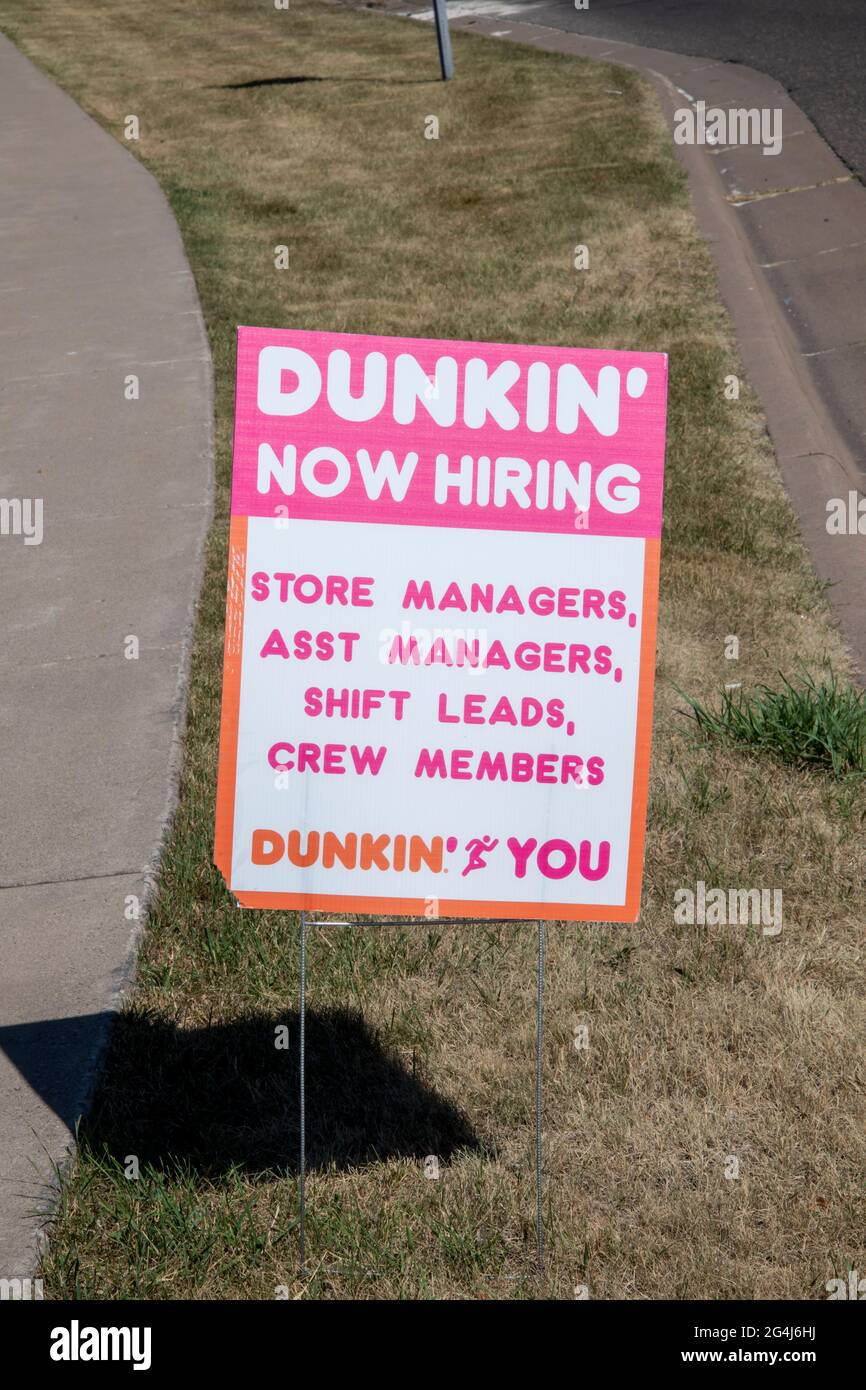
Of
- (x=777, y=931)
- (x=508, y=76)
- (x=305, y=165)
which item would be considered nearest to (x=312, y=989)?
(x=777, y=931)

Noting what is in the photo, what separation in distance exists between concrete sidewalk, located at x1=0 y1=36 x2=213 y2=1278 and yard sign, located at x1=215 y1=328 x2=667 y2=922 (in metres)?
0.87

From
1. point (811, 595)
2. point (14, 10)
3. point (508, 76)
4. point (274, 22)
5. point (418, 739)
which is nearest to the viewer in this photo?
point (418, 739)

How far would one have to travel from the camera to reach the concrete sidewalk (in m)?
3.80

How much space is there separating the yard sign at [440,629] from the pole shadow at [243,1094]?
626mm

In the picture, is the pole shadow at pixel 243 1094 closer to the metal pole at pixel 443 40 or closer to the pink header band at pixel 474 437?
the pink header band at pixel 474 437

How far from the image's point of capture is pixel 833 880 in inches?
172

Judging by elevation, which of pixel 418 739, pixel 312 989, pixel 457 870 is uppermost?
pixel 418 739

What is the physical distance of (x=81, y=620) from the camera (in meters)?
5.89

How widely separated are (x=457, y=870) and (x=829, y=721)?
208cm

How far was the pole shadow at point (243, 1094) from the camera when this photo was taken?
347 centimetres

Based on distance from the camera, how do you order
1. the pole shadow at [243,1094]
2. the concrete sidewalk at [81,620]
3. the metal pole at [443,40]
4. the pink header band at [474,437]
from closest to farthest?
the pink header band at [474,437] → the pole shadow at [243,1094] → the concrete sidewalk at [81,620] → the metal pole at [443,40]

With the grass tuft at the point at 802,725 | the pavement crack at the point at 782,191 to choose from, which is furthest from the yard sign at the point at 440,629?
the pavement crack at the point at 782,191

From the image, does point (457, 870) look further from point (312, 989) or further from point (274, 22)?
point (274, 22)

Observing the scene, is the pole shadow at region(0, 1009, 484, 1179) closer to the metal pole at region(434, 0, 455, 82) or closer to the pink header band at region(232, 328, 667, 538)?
the pink header band at region(232, 328, 667, 538)
